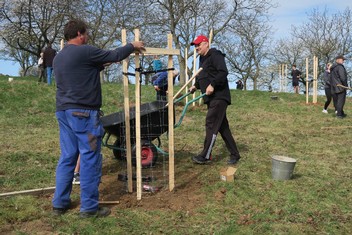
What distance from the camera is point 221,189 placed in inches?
182

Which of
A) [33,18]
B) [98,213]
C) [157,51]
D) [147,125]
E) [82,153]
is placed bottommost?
[98,213]

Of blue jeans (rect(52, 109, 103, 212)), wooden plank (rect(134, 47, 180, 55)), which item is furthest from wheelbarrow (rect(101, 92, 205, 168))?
A: blue jeans (rect(52, 109, 103, 212))

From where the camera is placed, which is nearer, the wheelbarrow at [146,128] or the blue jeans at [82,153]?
the blue jeans at [82,153]

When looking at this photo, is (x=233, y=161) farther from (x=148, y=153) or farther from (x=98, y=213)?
(x=98, y=213)

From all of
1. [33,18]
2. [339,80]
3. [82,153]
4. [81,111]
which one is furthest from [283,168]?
[33,18]

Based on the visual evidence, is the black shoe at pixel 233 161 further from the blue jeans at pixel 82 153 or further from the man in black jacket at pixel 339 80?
the man in black jacket at pixel 339 80

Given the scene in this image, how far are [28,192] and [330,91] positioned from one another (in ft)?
35.6

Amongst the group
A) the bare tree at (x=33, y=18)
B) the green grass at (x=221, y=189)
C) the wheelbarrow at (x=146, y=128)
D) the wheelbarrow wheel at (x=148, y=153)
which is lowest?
the green grass at (x=221, y=189)

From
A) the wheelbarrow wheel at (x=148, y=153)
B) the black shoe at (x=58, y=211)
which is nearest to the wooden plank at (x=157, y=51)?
the wheelbarrow wheel at (x=148, y=153)

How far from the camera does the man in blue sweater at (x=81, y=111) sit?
3.67m

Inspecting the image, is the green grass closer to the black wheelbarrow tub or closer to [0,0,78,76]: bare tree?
the black wheelbarrow tub

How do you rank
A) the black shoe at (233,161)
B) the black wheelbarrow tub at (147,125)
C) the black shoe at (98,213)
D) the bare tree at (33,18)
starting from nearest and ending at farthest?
the black shoe at (98,213), the black wheelbarrow tub at (147,125), the black shoe at (233,161), the bare tree at (33,18)

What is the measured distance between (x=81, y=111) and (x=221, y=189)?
79.8 inches

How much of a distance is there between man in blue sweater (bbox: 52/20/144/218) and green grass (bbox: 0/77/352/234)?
29 centimetres
